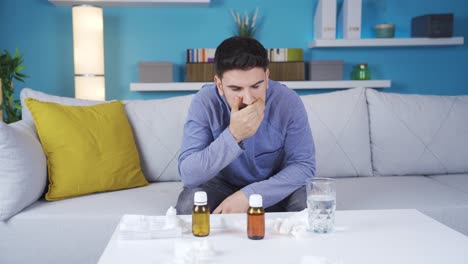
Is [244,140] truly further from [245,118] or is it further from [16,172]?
[16,172]

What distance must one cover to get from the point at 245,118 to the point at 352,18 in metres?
2.32

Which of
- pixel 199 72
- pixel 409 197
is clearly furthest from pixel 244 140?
pixel 199 72

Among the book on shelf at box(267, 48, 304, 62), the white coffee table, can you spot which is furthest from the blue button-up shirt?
the book on shelf at box(267, 48, 304, 62)

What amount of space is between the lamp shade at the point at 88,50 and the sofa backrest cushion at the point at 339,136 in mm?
1565

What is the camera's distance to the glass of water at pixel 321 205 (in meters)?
1.27

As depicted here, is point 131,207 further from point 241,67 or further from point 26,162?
point 241,67

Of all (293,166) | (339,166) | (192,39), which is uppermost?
(192,39)

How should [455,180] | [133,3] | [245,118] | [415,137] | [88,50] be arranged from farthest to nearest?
1. [133,3]
2. [88,50]
3. [415,137]
4. [455,180]
5. [245,118]

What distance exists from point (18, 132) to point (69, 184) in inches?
10.7

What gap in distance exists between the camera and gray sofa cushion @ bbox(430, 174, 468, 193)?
7.24ft

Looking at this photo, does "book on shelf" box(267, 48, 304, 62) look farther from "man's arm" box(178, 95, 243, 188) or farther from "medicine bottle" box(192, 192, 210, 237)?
"medicine bottle" box(192, 192, 210, 237)

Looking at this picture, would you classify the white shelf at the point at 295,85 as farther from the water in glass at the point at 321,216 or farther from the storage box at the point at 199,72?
the water in glass at the point at 321,216

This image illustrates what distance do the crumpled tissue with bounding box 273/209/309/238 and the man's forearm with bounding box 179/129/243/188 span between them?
15.2 inches

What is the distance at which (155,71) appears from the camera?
360cm
